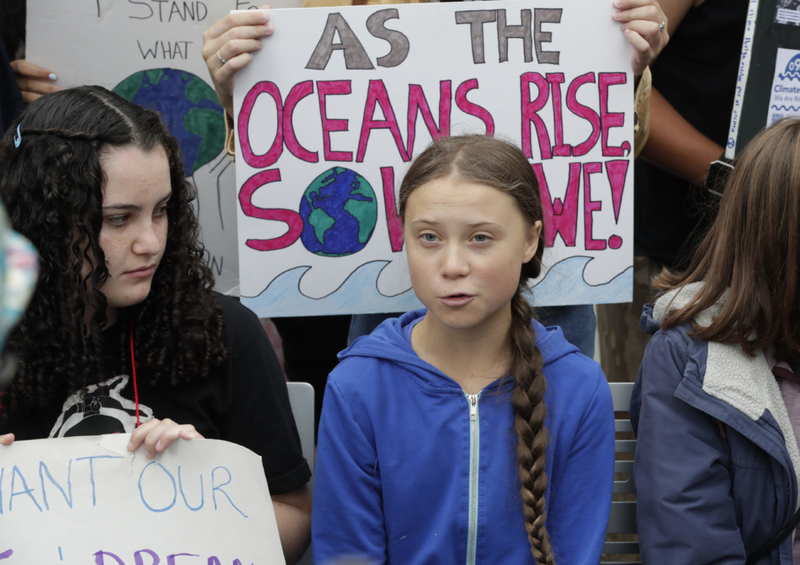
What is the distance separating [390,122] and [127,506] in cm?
117

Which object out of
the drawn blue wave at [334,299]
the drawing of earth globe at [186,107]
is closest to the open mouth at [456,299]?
the drawn blue wave at [334,299]

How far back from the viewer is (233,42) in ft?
6.16

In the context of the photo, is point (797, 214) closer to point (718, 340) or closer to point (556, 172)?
point (718, 340)

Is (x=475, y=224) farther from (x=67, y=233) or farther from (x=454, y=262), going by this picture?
(x=67, y=233)

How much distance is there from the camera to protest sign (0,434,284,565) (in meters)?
1.11

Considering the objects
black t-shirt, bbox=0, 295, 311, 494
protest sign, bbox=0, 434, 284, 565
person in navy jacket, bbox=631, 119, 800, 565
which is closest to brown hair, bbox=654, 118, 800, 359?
person in navy jacket, bbox=631, 119, 800, 565

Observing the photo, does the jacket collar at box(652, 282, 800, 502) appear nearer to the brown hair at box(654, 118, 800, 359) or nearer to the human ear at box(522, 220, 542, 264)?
the brown hair at box(654, 118, 800, 359)

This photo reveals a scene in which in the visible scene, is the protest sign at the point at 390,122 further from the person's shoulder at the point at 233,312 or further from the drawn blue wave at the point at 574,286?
the person's shoulder at the point at 233,312

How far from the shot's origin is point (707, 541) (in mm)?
1491

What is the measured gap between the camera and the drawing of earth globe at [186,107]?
2.29 m

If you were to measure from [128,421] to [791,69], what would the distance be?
1.98 meters

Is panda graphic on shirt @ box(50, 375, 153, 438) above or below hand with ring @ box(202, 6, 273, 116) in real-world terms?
below

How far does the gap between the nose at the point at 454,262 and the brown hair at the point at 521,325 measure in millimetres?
138

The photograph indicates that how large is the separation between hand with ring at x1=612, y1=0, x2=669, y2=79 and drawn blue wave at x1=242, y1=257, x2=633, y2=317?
21.4 inches
